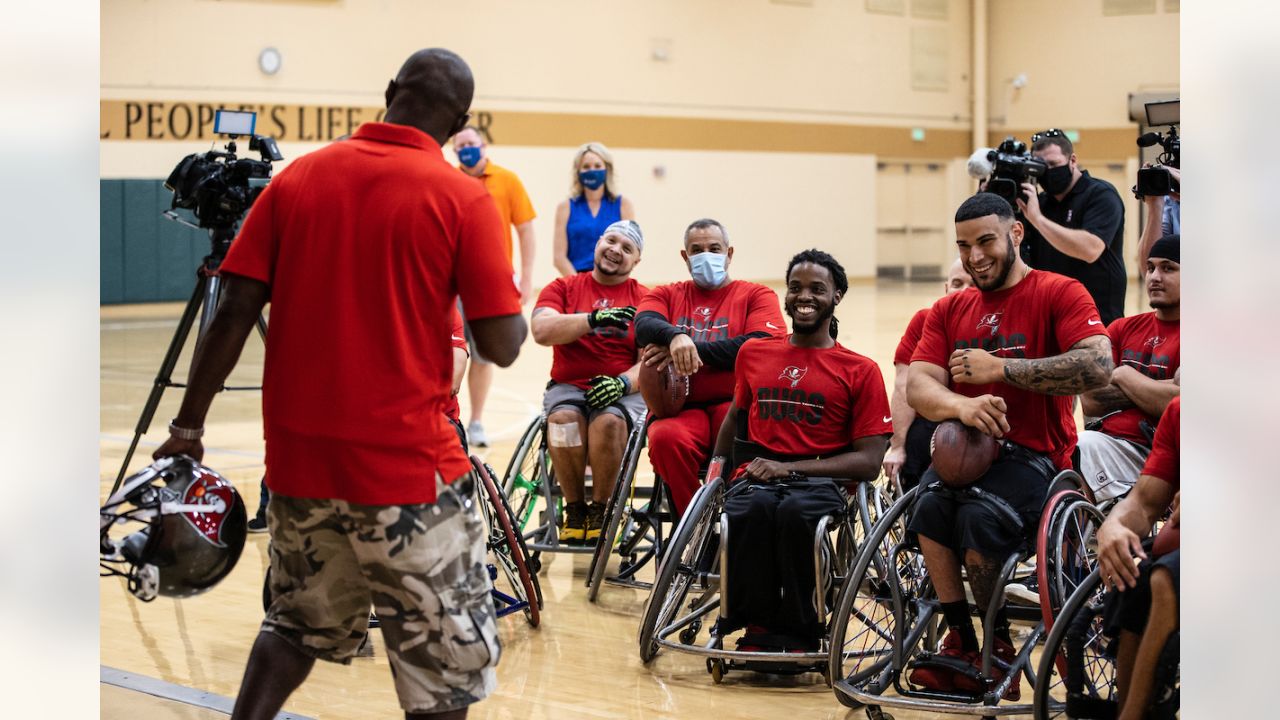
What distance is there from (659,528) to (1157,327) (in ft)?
5.71

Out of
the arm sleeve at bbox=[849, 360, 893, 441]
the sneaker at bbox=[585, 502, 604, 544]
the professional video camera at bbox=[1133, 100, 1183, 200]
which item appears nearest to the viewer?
the arm sleeve at bbox=[849, 360, 893, 441]

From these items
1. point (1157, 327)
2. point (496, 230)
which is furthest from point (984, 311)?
point (496, 230)

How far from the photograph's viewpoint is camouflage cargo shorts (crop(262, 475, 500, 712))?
234 centimetres

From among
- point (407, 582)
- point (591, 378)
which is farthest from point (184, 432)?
point (591, 378)

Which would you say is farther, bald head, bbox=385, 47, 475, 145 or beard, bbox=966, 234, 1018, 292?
beard, bbox=966, 234, 1018, 292

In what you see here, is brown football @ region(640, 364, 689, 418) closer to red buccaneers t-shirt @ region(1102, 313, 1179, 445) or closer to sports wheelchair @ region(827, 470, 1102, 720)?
sports wheelchair @ region(827, 470, 1102, 720)

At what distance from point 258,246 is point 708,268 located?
8.44 ft

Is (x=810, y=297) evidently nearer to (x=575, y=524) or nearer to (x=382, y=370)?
(x=575, y=524)

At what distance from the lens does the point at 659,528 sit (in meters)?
4.82

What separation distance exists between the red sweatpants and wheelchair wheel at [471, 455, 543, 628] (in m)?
0.51

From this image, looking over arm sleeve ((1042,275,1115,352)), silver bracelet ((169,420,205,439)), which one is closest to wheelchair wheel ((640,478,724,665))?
arm sleeve ((1042,275,1115,352))

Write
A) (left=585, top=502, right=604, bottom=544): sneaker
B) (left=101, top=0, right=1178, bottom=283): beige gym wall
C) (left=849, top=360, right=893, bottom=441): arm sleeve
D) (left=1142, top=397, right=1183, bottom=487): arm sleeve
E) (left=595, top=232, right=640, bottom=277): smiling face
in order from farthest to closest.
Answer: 1. (left=101, top=0, right=1178, bottom=283): beige gym wall
2. (left=595, top=232, right=640, bottom=277): smiling face
3. (left=585, top=502, right=604, bottom=544): sneaker
4. (left=849, top=360, right=893, bottom=441): arm sleeve
5. (left=1142, top=397, right=1183, bottom=487): arm sleeve

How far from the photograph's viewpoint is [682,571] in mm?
3920
